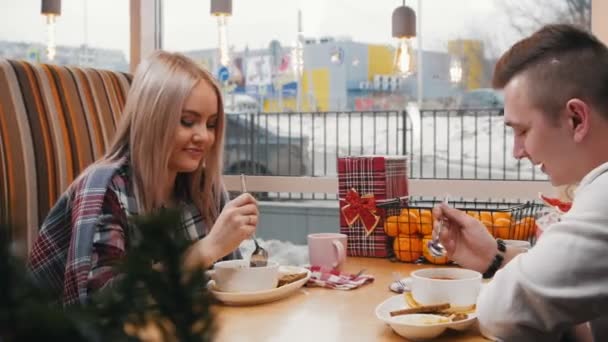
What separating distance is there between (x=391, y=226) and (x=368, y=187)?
17cm

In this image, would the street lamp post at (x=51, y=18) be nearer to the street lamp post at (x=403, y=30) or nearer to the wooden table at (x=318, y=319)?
the street lamp post at (x=403, y=30)

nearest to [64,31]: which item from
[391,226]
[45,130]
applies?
[45,130]

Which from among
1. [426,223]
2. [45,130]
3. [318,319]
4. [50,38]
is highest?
[50,38]

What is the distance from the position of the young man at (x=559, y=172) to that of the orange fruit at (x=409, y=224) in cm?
62

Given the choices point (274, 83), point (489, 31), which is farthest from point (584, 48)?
point (274, 83)

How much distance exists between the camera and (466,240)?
59.6 inches

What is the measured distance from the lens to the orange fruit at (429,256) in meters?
1.77

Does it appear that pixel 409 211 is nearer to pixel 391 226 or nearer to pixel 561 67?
pixel 391 226

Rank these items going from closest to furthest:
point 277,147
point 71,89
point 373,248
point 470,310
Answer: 1. point 470,310
2. point 373,248
3. point 71,89
4. point 277,147

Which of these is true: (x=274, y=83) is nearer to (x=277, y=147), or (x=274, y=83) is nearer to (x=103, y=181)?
(x=277, y=147)

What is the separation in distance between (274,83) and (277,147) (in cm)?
61

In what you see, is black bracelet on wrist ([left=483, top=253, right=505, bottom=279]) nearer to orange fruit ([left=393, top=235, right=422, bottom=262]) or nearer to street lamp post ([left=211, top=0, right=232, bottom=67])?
orange fruit ([left=393, top=235, right=422, bottom=262])

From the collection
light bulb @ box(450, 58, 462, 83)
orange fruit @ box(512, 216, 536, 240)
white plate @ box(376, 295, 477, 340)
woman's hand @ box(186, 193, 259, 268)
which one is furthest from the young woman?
light bulb @ box(450, 58, 462, 83)

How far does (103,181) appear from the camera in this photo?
159 centimetres
